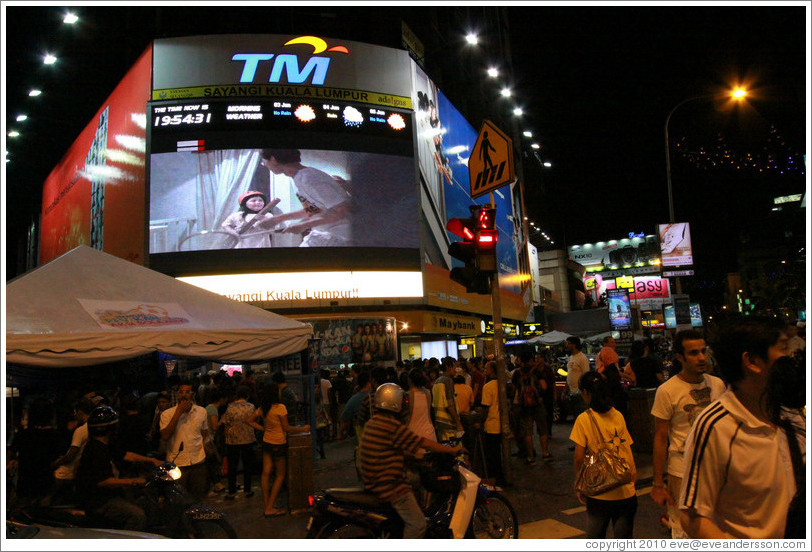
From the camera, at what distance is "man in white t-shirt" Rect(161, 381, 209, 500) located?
7.20 meters

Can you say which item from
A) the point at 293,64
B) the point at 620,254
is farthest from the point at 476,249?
the point at 620,254

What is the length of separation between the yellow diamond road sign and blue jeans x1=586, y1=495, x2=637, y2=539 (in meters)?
4.98

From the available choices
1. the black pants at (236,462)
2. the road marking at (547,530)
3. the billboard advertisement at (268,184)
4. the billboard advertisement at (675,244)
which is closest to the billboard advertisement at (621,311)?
the billboard advertisement at (675,244)

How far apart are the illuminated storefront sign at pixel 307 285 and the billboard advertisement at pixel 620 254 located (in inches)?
1942

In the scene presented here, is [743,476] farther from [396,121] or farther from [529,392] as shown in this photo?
[396,121]

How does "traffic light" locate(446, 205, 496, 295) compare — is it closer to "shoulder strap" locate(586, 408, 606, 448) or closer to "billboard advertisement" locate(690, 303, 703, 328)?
"shoulder strap" locate(586, 408, 606, 448)

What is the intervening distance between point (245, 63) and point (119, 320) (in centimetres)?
2123

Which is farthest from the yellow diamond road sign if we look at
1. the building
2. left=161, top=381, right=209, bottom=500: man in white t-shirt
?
the building

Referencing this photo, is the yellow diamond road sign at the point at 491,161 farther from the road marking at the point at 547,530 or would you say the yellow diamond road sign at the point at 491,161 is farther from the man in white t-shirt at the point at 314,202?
the man in white t-shirt at the point at 314,202

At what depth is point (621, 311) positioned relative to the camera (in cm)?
2861

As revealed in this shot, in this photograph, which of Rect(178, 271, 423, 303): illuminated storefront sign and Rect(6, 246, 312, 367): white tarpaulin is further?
Rect(178, 271, 423, 303): illuminated storefront sign

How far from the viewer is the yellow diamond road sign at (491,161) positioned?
8.12 metres

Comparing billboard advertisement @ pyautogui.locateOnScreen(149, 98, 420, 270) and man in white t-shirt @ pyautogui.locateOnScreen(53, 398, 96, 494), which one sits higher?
billboard advertisement @ pyautogui.locateOnScreen(149, 98, 420, 270)

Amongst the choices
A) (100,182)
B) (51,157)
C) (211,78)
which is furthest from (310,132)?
(51,157)
